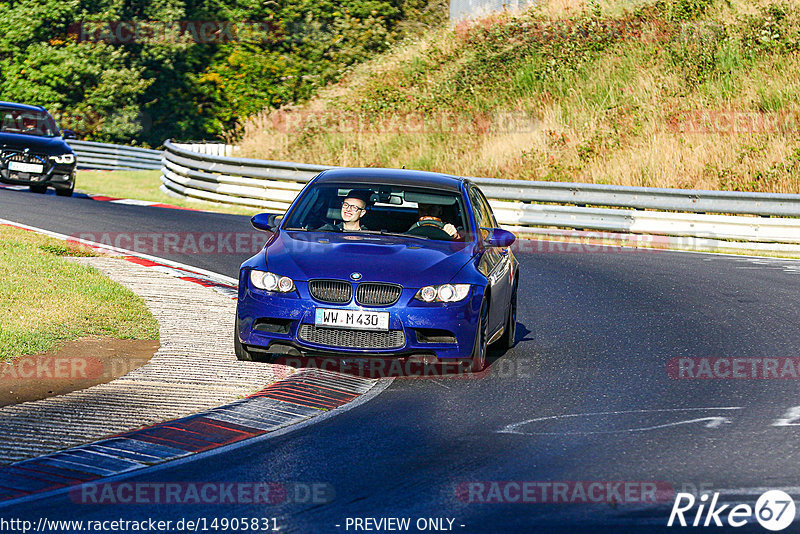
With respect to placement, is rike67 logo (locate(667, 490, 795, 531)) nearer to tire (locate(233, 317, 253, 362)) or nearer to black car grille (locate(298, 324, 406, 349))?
black car grille (locate(298, 324, 406, 349))

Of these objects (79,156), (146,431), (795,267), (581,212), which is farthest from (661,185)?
(79,156)

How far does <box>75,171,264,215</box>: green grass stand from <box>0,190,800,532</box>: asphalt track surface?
1323 centimetres

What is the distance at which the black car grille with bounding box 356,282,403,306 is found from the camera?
8727 millimetres

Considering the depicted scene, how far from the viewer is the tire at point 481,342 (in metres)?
8.98

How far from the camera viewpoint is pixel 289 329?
8.77 metres

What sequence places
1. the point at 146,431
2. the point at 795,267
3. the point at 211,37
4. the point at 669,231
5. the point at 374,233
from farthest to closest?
1. the point at 211,37
2. the point at 669,231
3. the point at 795,267
4. the point at 374,233
5. the point at 146,431

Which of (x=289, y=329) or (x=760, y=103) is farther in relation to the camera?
(x=760, y=103)

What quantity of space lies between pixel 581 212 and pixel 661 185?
390 cm

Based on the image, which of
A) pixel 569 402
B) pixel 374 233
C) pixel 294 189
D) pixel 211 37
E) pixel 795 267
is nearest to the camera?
pixel 569 402

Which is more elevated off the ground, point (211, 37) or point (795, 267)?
point (211, 37)

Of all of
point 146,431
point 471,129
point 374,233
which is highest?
point 471,129

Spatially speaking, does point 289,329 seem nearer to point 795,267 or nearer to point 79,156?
point 795,267

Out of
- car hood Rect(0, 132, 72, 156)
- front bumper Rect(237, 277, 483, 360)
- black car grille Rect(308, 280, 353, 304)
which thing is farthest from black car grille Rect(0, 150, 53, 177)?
black car grille Rect(308, 280, 353, 304)

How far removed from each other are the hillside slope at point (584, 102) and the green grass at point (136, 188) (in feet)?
10.5
